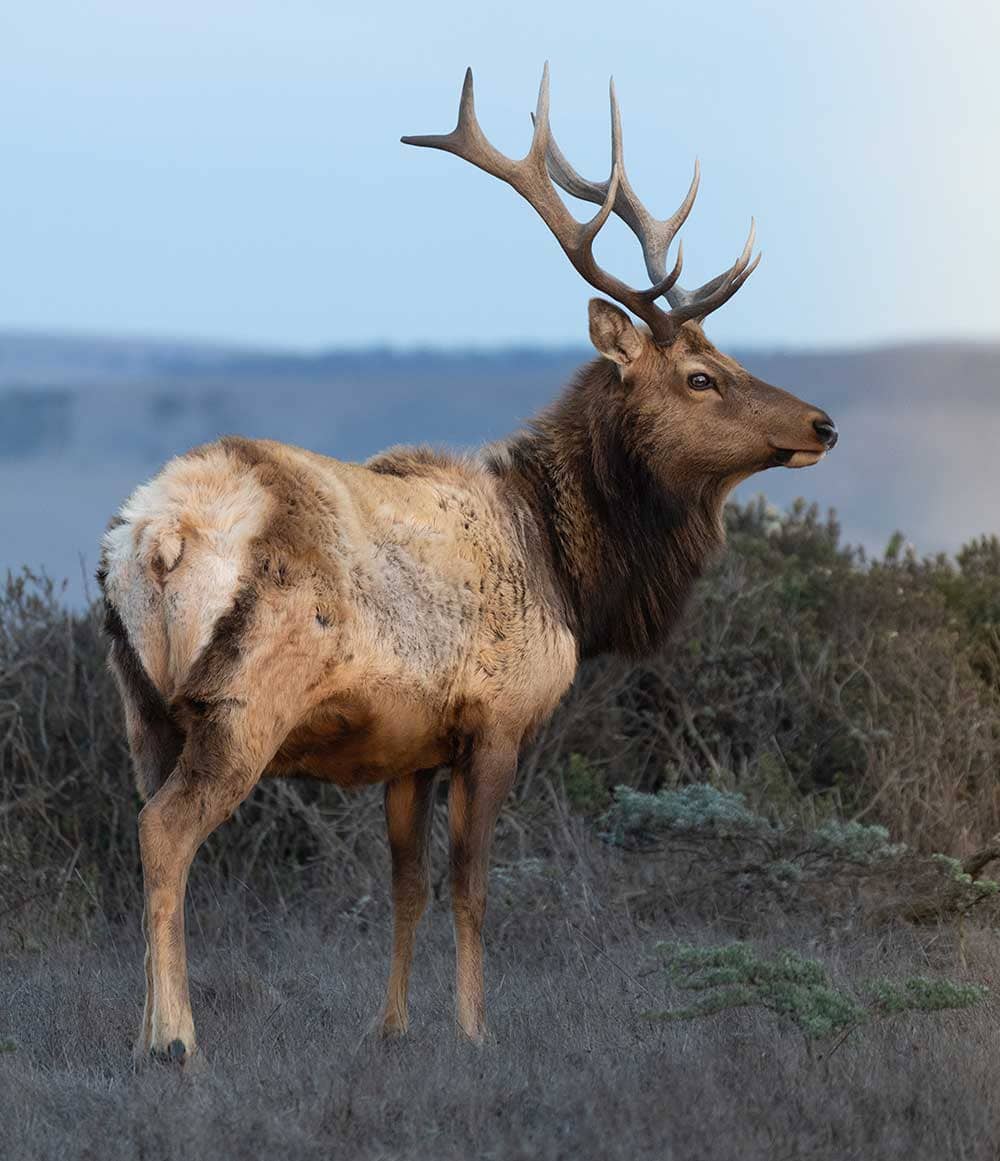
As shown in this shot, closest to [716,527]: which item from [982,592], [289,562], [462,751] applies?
[462,751]

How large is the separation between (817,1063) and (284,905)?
3.73 meters

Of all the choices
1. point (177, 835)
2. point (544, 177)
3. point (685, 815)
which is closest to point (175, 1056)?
point (177, 835)

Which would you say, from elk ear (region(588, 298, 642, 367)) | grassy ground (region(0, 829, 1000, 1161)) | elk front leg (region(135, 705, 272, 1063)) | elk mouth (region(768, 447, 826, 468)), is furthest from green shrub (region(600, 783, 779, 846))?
elk front leg (region(135, 705, 272, 1063))

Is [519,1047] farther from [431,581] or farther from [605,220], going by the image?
[605,220]

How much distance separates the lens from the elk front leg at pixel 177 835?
201 inches

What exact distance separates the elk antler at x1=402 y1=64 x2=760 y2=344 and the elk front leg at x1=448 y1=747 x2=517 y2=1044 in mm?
1860

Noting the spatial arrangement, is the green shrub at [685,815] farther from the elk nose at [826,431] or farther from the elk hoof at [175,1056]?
the elk hoof at [175,1056]

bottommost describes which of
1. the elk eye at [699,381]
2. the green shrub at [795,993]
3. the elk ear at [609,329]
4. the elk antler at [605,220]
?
the green shrub at [795,993]

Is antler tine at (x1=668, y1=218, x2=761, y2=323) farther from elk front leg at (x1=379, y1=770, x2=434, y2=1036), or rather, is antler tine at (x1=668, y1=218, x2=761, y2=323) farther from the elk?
elk front leg at (x1=379, y1=770, x2=434, y2=1036)

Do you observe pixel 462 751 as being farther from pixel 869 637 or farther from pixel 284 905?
pixel 869 637

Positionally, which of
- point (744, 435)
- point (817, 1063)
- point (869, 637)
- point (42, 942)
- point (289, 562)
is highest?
point (744, 435)

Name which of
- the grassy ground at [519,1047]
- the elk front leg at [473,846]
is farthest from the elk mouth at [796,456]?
the grassy ground at [519,1047]

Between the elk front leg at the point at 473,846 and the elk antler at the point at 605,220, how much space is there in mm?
1860

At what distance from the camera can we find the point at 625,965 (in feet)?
22.2
